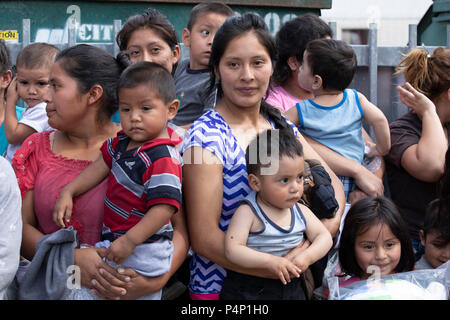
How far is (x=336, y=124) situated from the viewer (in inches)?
138

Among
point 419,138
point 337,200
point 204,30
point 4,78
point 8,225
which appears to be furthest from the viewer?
point 204,30

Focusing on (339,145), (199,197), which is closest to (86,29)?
(339,145)

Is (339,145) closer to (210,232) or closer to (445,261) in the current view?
(445,261)

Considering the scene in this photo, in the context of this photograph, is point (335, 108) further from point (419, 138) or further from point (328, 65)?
point (419, 138)

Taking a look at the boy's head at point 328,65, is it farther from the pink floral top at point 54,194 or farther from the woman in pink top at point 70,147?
the pink floral top at point 54,194

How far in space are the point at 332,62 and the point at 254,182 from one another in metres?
1.34

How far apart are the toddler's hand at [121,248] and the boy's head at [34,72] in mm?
1699

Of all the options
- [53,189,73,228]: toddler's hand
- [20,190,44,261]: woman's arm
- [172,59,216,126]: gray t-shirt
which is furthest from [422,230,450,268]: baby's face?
[20,190,44,261]: woman's arm

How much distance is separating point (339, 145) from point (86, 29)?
3863 mm

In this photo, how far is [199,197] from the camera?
249 cm

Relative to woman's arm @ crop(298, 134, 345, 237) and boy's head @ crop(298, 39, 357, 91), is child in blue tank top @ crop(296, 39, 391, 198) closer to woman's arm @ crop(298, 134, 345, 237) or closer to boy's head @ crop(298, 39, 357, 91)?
boy's head @ crop(298, 39, 357, 91)

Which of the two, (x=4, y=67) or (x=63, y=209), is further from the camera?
(x=4, y=67)

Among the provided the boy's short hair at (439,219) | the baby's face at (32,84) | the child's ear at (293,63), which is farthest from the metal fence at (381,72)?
the baby's face at (32,84)

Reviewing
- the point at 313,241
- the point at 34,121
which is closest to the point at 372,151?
the point at 313,241
